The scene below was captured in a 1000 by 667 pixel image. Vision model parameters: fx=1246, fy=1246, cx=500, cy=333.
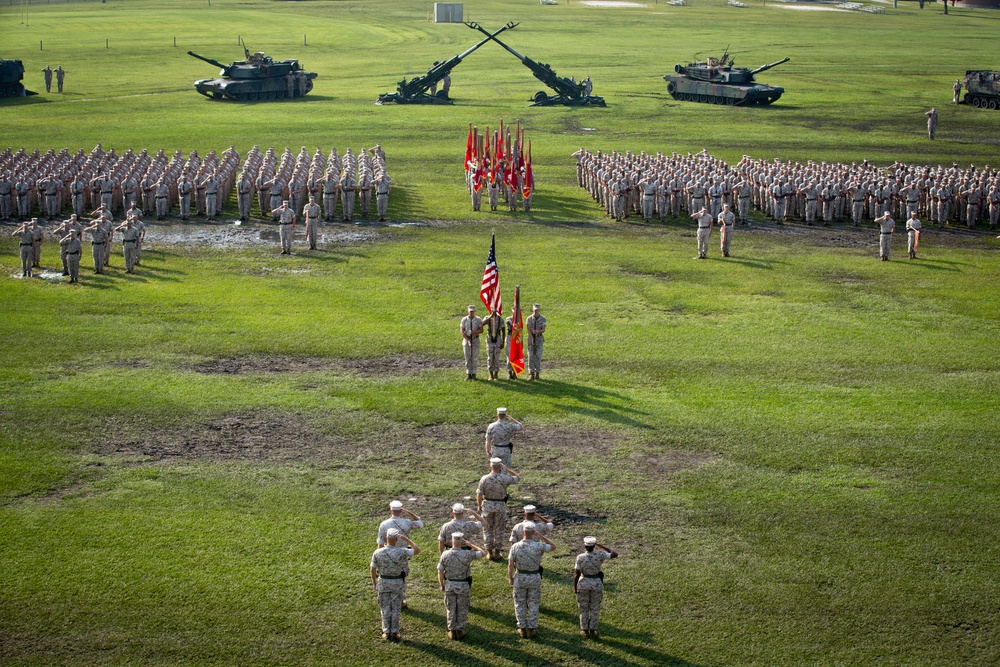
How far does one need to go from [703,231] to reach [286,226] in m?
9.79

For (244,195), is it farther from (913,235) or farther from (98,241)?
(913,235)

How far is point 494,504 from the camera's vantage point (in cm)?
1425

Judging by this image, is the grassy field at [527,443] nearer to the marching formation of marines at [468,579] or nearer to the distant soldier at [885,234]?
the marching formation of marines at [468,579]

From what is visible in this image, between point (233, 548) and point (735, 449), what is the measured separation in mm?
7120

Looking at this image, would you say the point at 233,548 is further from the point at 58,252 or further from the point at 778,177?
the point at 778,177

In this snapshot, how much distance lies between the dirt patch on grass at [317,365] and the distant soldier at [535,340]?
5.10 feet

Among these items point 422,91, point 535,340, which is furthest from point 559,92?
point 535,340

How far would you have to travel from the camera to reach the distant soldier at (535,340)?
65.6 feet

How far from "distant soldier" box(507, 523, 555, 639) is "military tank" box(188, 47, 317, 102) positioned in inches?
2028

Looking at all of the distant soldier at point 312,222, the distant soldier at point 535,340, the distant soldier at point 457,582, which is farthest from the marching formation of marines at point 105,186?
the distant soldier at point 457,582

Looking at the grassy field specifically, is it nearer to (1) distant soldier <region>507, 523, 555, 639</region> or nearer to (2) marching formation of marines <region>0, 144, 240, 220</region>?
(1) distant soldier <region>507, 523, 555, 639</region>

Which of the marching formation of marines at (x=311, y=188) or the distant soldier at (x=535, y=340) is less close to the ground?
the marching formation of marines at (x=311, y=188)

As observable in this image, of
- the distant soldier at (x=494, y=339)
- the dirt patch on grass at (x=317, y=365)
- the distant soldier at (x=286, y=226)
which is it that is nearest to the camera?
the distant soldier at (x=494, y=339)

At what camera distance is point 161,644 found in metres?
12.1
